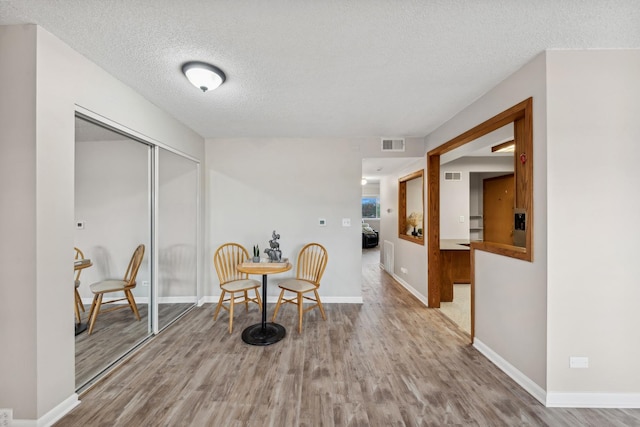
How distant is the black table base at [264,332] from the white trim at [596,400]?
7.65ft

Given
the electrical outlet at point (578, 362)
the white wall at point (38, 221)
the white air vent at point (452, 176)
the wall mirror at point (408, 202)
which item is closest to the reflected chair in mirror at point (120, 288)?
the white wall at point (38, 221)

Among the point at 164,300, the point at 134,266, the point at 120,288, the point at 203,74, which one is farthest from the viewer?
the point at 164,300

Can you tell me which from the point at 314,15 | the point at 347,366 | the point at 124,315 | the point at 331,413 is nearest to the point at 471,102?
the point at 314,15

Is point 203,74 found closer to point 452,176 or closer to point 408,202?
point 408,202

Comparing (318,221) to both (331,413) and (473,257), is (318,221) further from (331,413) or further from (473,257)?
(331,413)

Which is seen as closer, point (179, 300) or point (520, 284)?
point (520, 284)

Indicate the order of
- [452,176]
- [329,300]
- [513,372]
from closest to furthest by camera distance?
[513,372], [329,300], [452,176]

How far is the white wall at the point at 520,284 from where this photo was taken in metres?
1.86

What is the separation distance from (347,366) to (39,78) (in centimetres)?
310

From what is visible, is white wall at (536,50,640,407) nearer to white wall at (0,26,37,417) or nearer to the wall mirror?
the wall mirror

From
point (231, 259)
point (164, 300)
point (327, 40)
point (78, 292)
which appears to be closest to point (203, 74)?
point (327, 40)

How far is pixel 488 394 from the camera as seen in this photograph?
1.95 metres

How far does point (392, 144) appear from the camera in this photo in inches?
157

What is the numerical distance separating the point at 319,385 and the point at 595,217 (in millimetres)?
2386
